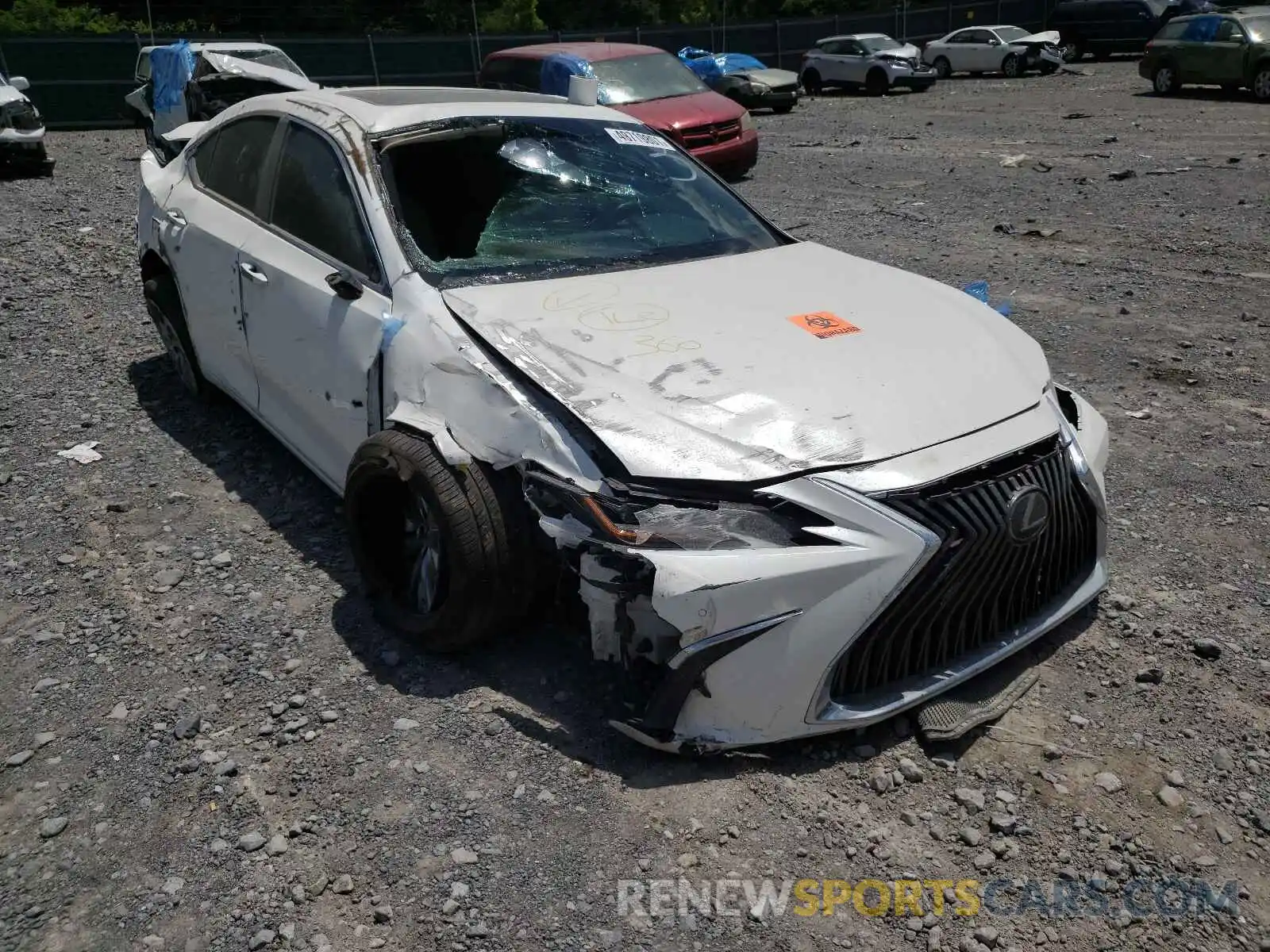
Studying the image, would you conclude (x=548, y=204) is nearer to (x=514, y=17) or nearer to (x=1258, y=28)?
(x=1258, y=28)

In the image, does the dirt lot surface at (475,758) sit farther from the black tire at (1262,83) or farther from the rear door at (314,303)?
the black tire at (1262,83)

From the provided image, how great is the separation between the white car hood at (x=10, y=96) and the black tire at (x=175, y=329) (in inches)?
352

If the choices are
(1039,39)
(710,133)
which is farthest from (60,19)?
(710,133)

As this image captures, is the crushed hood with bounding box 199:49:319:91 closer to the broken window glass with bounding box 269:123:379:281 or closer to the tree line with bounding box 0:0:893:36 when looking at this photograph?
the broken window glass with bounding box 269:123:379:281

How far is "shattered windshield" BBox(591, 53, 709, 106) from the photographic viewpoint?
1290cm

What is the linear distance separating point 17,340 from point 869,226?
703 cm

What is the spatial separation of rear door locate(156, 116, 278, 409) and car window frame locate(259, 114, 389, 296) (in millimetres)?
64

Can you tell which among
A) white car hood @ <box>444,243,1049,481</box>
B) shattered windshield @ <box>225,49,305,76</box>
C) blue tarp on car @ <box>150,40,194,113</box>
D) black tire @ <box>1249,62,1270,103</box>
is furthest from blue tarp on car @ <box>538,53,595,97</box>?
black tire @ <box>1249,62,1270,103</box>

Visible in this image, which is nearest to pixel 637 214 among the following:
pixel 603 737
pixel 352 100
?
pixel 352 100

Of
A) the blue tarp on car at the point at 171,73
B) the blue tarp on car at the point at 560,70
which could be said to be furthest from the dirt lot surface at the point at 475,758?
the blue tarp on car at the point at 171,73

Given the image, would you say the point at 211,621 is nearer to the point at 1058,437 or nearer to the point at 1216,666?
the point at 1058,437

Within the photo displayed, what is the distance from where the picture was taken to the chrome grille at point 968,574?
2.77 m

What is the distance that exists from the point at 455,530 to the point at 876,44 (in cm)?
2690

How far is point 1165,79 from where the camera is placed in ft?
70.7
